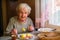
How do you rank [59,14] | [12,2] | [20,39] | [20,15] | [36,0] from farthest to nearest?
[12,2] → [36,0] → [59,14] → [20,15] → [20,39]

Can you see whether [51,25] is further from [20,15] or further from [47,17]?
[20,15]

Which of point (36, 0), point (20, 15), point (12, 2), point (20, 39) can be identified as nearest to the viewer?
point (20, 39)

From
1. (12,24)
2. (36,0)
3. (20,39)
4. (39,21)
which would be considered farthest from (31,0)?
(20,39)

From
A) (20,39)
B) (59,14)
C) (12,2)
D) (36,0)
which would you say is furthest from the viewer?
(12,2)

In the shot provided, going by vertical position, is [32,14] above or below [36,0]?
below

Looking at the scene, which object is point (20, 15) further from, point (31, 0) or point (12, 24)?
point (31, 0)

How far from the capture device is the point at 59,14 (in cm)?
229

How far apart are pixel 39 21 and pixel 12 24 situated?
17.9 inches

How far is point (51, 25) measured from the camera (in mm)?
2344

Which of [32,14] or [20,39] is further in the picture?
[32,14]

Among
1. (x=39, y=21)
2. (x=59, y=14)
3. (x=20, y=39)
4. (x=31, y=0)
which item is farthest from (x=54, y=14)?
(x=20, y=39)

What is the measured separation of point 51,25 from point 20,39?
837 mm

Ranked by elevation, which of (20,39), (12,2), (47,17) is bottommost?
(20,39)

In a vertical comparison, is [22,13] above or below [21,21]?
above
